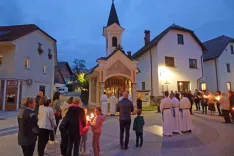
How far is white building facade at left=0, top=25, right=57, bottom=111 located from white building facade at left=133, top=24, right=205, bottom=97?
14.4m

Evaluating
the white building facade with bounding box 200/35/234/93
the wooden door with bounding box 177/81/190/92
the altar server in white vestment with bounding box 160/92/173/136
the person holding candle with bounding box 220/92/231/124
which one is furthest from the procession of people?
the white building facade with bounding box 200/35/234/93

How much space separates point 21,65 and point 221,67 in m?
27.7

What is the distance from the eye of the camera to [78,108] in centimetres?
441

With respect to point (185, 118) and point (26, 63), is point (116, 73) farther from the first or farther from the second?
point (26, 63)

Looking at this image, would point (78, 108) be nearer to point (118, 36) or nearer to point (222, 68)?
point (118, 36)

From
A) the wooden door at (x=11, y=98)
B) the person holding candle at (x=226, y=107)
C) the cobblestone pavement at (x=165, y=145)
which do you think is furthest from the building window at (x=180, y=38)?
the wooden door at (x=11, y=98)

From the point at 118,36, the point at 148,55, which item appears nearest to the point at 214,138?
the point at 118,36

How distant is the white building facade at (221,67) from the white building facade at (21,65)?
2385 cm

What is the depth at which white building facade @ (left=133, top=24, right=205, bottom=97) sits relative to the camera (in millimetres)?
23172

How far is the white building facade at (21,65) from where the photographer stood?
739 inches

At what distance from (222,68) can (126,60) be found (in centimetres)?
1902

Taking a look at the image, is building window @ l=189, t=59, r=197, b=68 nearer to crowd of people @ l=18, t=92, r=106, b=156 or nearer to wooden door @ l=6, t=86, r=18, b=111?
wooden door @ l=6, t=86, r=18, b=111

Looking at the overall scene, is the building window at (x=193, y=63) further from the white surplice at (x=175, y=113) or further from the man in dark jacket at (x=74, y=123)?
the man in dark jacket at (x=74, y=123)

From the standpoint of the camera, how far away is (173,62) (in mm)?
24094
